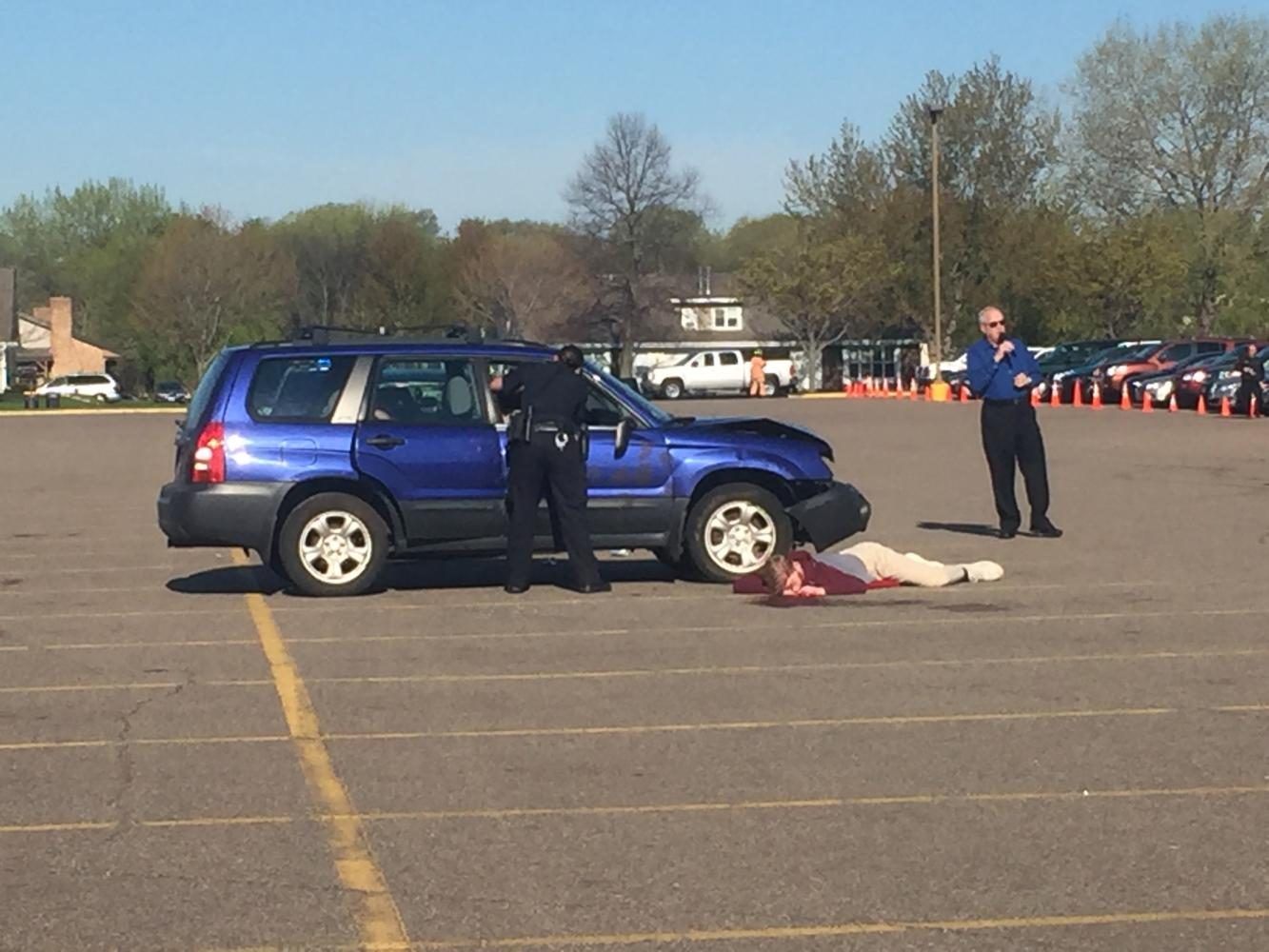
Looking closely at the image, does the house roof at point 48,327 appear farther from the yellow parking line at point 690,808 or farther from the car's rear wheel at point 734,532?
the yellow parking line at point 690,808

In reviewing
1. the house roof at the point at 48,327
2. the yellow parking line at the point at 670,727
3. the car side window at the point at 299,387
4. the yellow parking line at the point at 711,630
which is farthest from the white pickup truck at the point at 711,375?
the yellow parking line at the point at 670,727

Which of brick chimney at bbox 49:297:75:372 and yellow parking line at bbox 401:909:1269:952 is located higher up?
brick chimney at bbox 49:297:75:372

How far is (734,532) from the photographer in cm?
1418

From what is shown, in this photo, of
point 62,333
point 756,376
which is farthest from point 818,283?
point 62,333

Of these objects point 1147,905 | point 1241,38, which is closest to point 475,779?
point 1147,905

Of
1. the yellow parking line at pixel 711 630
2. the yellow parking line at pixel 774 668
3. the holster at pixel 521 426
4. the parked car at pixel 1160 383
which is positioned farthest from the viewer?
the parked car at pixel 1160 383

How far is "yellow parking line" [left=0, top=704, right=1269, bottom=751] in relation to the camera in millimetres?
8883

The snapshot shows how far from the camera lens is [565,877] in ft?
21.4

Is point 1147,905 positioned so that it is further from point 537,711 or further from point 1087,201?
point 1087,201

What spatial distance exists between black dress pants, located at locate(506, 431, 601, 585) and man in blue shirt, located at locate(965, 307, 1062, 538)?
458 centimetres

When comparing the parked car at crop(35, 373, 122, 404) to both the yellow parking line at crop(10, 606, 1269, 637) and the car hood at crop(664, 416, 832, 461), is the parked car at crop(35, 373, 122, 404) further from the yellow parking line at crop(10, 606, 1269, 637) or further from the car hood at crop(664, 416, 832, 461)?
the yellow parking line at crop(10, 606, 1269, 637)

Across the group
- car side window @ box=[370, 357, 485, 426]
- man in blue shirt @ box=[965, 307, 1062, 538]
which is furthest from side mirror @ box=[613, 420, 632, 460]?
man in blue shirt @ box=[965, 307, 1062, 538]

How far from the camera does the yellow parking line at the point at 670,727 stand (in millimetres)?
8883

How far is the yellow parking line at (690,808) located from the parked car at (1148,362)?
45.4 meters
